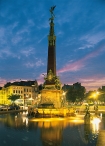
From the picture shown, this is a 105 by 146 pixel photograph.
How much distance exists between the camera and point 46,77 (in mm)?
50438

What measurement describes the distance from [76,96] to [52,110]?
2611 inches

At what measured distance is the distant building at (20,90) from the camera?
413 ft

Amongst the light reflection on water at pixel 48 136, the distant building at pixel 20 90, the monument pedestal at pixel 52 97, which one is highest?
the distant building at pixel 20 90

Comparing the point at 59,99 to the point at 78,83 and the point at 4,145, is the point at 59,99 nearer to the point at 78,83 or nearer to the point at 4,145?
the point at 4,145

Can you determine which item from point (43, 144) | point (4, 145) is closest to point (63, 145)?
point (43, 144)

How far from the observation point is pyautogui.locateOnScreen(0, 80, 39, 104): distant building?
12581cm

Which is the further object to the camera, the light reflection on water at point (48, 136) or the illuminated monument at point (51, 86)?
the illuminated monument at point (51, 86)

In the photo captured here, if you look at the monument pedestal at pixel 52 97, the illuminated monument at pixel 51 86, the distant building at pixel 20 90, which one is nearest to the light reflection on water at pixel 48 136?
the illuminated monument at pixel 51 86

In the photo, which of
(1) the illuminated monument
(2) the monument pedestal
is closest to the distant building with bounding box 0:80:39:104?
(1) the illuminated monument

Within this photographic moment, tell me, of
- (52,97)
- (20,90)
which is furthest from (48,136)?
(20,90)

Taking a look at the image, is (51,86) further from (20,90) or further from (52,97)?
(20,90)

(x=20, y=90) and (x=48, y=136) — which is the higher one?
(x=20, y=90)

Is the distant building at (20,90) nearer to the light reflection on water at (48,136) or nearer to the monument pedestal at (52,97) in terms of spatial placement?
the monument pedestal at (52,97)

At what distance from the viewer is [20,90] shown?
127 m
